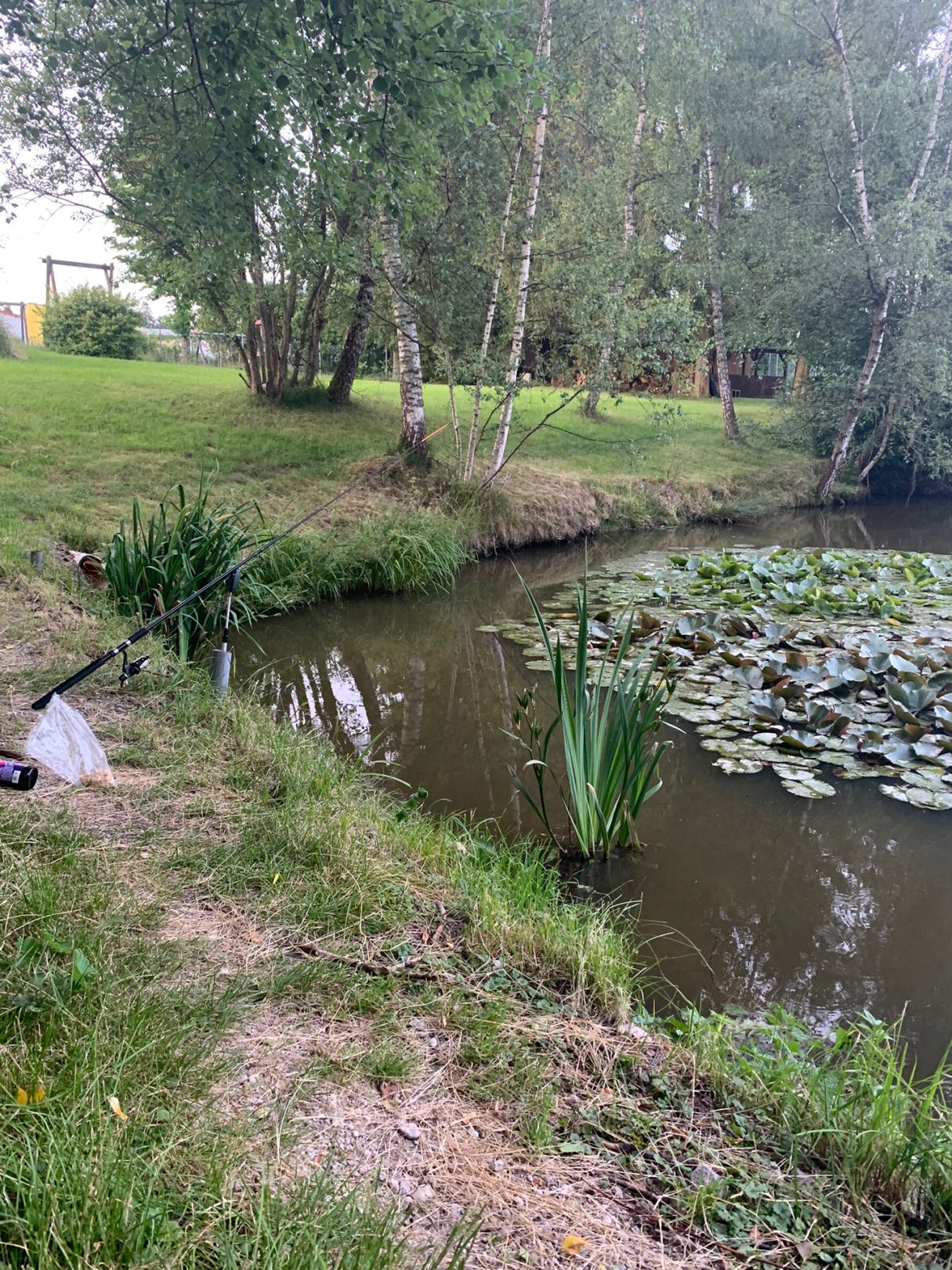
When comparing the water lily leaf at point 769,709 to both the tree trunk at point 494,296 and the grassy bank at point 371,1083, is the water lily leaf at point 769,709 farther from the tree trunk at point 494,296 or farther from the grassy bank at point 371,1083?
the tree trunk at point 494,296

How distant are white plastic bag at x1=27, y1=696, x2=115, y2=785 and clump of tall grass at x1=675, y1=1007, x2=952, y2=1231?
2.09m

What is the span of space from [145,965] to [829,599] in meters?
6.87

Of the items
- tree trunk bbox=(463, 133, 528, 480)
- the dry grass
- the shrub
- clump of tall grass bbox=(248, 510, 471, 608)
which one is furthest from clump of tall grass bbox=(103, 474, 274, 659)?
the shrub

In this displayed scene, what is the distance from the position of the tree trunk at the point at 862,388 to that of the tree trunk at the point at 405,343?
806 cm

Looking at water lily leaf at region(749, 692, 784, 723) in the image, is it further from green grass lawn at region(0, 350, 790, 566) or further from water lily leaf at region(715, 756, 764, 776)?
green grass lawn at region(0, 350, 790, 566)

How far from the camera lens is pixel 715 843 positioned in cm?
389

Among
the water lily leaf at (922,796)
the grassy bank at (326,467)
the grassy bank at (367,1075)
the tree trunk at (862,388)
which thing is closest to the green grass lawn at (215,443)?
the grassy bank at (326,467)

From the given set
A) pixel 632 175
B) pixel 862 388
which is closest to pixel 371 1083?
pixel 862 388

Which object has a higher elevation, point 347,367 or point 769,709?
point 347,367

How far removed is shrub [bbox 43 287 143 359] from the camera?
1839 centimetres

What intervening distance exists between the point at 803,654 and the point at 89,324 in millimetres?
18341

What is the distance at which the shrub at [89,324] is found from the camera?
1839 centimetres

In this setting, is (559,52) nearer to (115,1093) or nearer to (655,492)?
(655,492)

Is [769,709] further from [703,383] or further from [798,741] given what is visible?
[703,383]
